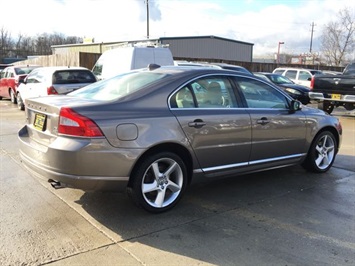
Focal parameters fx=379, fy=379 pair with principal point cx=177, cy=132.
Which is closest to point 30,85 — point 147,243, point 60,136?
point 60,136

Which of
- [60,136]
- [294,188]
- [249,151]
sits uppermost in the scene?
[60,136]

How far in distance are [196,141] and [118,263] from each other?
1632 millimetres

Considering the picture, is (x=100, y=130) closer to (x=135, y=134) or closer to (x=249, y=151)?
(x=135, y=134)

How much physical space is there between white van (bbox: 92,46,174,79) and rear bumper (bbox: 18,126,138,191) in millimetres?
9189

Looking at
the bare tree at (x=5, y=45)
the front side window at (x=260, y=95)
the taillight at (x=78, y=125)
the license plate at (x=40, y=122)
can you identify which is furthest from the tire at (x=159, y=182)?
the bare tree at (x=5, y=45)

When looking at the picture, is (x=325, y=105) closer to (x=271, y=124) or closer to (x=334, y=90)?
(x=334, y=90)

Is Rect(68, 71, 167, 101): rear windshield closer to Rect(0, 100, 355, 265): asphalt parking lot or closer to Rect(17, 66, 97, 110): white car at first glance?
Rect(0, 100, 355, 265): asphalt parking lot

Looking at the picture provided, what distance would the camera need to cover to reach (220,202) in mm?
4539

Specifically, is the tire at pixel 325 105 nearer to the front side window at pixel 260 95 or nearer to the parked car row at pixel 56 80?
the parked car row at pixel 56 80

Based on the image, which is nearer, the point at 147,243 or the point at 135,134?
the point at 147,243

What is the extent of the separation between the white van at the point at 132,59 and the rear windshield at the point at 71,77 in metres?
1.18

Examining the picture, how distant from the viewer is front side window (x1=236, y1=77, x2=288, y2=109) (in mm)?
4832

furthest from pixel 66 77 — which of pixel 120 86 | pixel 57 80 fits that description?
pixel 120 86

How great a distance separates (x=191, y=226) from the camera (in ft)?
12.6
